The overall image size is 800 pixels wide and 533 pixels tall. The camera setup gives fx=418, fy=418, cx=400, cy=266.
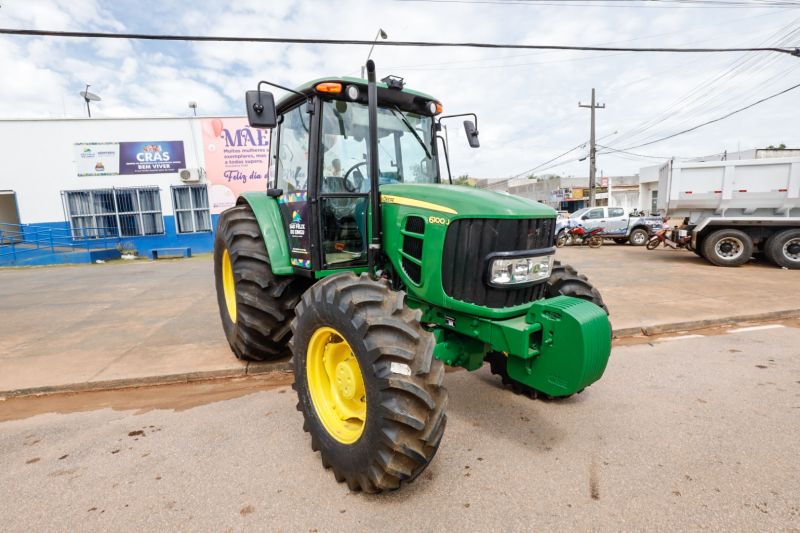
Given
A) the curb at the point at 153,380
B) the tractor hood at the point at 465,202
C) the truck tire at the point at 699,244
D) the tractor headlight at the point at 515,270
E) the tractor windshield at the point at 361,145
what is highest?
the tractor windshield at the point at 361,145

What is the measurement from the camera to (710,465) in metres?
2.43

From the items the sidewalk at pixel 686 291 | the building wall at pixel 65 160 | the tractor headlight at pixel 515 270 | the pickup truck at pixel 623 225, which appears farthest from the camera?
the pickup truck at pixel 623 225

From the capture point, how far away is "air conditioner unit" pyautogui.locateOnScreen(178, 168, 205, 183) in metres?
15.1

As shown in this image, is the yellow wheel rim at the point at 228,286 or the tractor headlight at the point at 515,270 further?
the yellow wheel rim at the point at 228,286

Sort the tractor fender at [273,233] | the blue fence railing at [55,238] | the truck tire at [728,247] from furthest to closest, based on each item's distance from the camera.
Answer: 1. the blue fence railing at [55,238]
2. the truck tire at [728,247]
3. the tractor fender at [273,233]

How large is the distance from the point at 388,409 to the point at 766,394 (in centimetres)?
329

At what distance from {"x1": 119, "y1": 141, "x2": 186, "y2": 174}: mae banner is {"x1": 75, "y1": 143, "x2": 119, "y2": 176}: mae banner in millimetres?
232

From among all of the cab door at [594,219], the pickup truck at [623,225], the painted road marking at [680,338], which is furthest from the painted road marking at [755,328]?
the cab door at [594,219]

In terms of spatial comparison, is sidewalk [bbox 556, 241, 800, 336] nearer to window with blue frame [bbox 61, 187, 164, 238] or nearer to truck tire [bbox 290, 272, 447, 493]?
truck tire [bbox 290, 272, 447, 493]

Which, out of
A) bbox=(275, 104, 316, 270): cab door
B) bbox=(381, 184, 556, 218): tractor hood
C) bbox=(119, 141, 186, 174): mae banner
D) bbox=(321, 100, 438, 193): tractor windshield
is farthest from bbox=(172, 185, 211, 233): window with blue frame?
bbox=(381, 184, 556, 218): tractor hood

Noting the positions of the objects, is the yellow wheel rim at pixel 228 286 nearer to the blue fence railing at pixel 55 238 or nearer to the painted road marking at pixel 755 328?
the painted road marking at pixel 755 328

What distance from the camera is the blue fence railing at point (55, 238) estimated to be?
48.3ft

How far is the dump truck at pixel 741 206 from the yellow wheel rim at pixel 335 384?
1132 centimetres

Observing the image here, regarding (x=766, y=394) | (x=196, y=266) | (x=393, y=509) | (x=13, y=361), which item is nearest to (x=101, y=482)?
(x=393, y=509)
